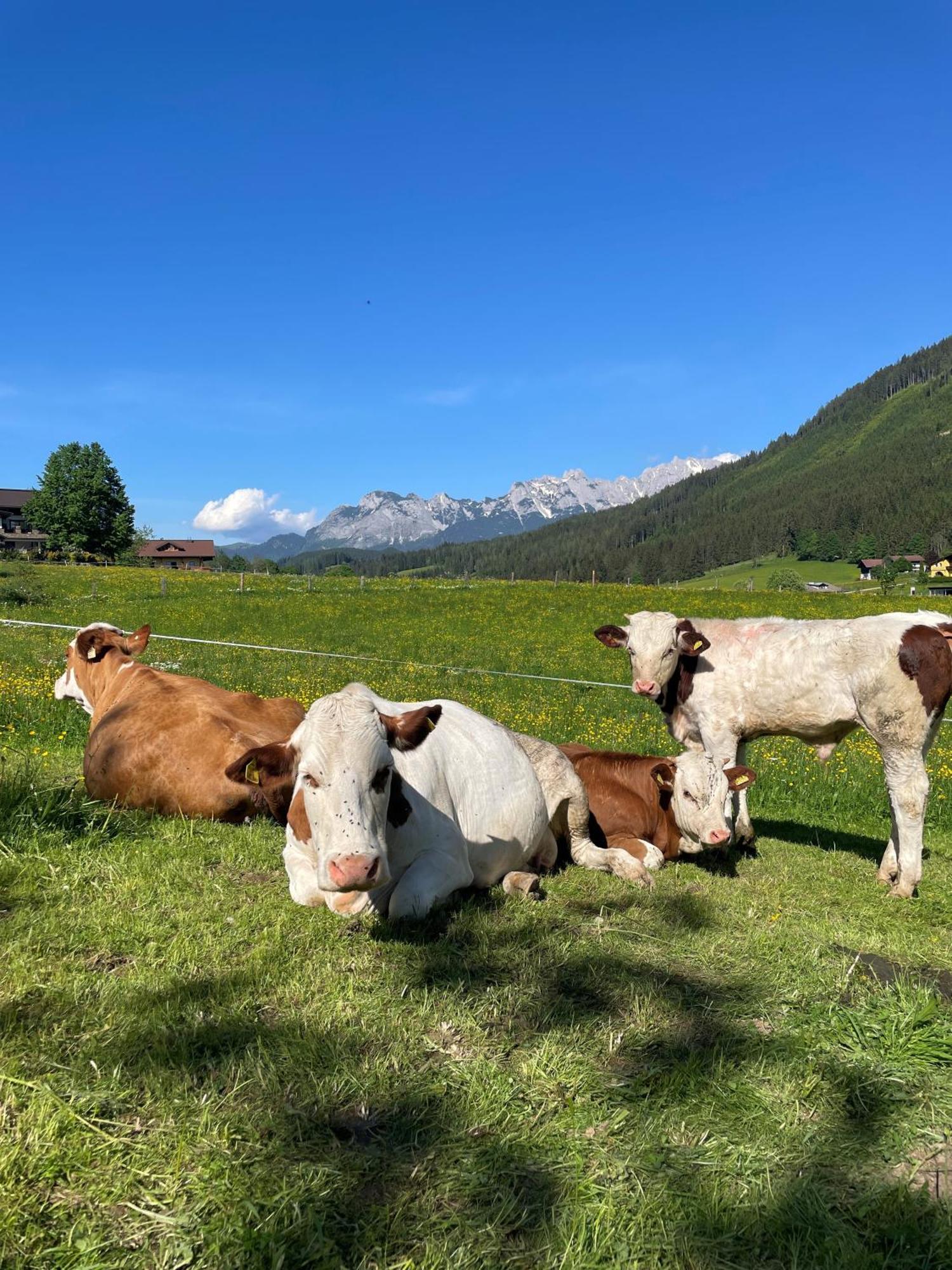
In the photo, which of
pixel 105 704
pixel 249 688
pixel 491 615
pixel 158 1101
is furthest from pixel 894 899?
pixel 491 615

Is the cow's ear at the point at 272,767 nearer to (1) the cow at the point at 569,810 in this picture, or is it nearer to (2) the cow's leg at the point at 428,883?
(2) the cow's leg at the point at 428,883

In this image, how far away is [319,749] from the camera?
180 inches

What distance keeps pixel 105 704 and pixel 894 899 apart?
8.28m

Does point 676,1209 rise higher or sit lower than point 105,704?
lower

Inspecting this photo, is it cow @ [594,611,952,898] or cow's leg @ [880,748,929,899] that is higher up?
cow @ [594,611,952,898]

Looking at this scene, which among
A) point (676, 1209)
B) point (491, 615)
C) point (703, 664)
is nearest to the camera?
point (676, 1209)

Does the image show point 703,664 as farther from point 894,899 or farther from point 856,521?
point 856,521

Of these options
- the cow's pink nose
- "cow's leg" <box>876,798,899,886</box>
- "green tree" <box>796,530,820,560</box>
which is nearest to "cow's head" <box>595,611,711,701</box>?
"cow's leg" <box>876,798,899,886</box>

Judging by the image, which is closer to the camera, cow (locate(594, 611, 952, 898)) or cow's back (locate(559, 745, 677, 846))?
cow (locate(594, 611, 952, 898))

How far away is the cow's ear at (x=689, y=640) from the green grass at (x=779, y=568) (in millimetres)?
127912

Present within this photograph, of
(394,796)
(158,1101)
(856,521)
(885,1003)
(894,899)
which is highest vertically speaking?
(856,521)

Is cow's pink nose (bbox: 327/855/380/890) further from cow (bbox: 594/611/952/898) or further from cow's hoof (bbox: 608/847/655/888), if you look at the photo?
cow (bbox: 594/611/952/898)

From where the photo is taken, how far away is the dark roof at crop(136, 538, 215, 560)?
169050 millimetres

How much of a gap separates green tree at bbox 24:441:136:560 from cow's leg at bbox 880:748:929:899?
4051 inches
